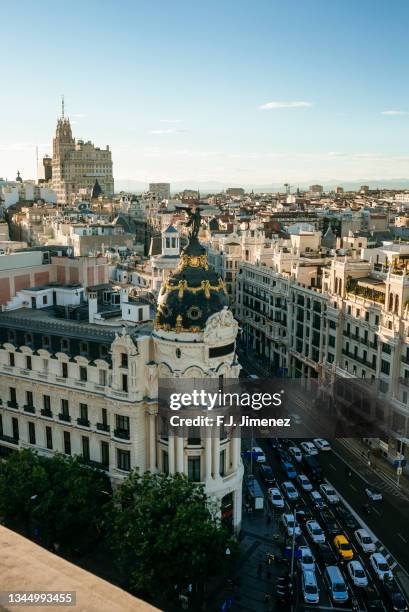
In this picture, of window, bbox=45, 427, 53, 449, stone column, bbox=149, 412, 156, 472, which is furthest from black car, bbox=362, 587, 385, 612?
window, bbox=45, 427, 53, 449

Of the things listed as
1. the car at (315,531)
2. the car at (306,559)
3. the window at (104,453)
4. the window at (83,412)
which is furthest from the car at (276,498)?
the window at (83,412)

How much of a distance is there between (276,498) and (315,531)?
7145 mm

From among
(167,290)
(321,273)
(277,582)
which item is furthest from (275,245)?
(277,582)

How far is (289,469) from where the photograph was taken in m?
74.4

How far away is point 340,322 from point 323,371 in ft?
29.8

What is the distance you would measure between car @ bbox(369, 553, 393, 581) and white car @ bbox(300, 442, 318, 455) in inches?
927

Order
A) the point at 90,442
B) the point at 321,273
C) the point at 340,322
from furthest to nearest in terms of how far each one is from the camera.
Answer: the point at 321,273, the point at 340,322, the point at 90,442

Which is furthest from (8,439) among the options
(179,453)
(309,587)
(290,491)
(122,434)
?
(309,587)

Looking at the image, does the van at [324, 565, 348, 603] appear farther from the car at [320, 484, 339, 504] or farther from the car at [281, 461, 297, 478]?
the car at [281, 461, 297, 478]

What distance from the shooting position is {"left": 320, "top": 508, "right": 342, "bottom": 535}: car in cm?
6116

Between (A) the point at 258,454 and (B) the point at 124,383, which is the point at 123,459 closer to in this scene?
(B) the point at 124,383

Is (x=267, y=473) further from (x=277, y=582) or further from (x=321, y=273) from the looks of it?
(x=321, y=273)

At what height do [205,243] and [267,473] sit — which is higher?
[205,243]

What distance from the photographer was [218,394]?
5697 cm
